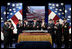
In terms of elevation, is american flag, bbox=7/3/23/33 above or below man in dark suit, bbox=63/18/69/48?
above

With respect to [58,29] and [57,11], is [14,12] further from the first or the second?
[58,29]

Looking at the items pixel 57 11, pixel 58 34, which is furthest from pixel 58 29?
pixel 57 11

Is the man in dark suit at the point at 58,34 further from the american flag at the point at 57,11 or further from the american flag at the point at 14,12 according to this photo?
the american flag at the point at 14,12

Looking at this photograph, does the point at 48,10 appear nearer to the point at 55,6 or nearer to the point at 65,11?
the point at 55,6

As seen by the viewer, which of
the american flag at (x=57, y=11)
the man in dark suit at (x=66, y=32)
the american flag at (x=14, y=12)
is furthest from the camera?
the american flag at (x=57, y=11)

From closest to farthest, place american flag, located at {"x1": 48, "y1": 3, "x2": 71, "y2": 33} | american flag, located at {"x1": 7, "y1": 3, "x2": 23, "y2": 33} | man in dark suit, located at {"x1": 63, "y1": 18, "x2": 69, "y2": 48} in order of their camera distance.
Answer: man in dark suit, located at {"x1": 63, "y1": 18, "x2": 69, "y2": 48} → american flag, located at {"x1": 7, "y1": 3, "x2": 23, "y2": 33} → american flag, located at {"x1": 48, "y1": 3, "x2": 71, "y2": 33}

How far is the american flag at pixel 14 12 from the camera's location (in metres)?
7.05

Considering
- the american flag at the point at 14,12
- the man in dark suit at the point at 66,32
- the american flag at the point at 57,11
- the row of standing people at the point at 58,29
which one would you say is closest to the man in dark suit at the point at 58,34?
the row of standing people at the point at 58,29

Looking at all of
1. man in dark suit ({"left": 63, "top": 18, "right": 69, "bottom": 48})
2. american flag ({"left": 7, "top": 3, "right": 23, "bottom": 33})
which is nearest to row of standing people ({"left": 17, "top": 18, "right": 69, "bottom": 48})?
man in dark suit ({"left": 63, "top": 18, "right": 69, "bottom": 48})

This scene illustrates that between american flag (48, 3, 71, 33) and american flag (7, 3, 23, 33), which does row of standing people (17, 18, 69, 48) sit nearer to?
american flag (7, 3, 23, 33)

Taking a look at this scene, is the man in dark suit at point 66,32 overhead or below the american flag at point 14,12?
below

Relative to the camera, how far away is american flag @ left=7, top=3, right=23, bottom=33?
705 cm

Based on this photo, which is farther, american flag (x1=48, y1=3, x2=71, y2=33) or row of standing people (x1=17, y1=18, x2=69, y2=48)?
american flag (x1=48, y1=3, x2=71, y2=33)

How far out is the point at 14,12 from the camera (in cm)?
718
